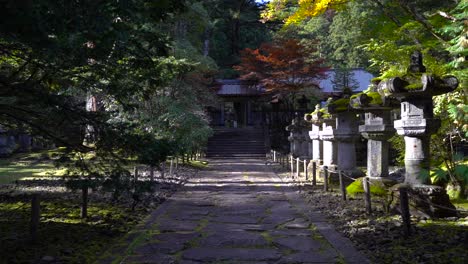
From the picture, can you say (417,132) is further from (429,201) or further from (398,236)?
(398,236)

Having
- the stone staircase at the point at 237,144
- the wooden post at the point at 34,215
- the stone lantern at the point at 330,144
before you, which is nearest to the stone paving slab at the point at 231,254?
the wooden post at the point at 34,215

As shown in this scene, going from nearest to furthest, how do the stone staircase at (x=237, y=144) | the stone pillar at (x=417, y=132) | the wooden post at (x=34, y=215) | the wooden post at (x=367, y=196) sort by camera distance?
the wooden post at (x=34, y=215)
the stone pillar at (x=417, y=132)
the wooden post at (x=367, y=196)
the stone staircase at (x=237, y=144)

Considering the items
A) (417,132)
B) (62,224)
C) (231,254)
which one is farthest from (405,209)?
(62,224)

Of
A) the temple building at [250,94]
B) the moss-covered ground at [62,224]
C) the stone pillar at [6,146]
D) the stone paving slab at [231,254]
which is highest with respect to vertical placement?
the temple building at [250,94]

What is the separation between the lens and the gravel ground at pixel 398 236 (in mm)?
5258

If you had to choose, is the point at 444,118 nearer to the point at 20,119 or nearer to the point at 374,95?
the point at 374,95

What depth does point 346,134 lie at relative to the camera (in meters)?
12.0

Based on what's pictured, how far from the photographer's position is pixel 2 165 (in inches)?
756

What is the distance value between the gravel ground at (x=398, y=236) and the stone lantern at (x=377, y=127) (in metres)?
1.20

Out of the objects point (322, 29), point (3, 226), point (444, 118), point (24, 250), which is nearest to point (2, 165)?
point (3, 226)

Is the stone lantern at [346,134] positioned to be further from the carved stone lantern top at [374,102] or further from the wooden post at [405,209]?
the wooden post at [405,209]

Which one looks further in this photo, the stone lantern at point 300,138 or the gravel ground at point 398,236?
the stone lantern at point 300,138

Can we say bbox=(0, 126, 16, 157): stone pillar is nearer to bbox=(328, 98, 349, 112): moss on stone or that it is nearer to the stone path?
the stone path

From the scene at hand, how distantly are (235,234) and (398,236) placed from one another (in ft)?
7.31
